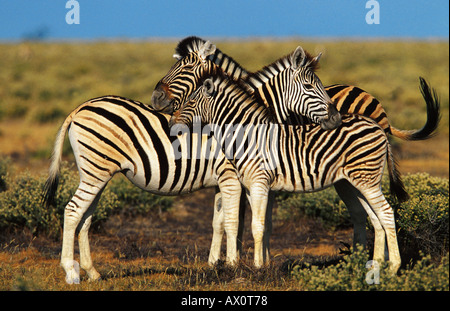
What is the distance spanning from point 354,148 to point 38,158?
1435 centimetres

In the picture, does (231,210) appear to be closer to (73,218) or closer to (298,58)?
(73,218)

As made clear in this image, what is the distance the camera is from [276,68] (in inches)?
292

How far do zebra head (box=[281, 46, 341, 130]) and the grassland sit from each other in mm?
1936

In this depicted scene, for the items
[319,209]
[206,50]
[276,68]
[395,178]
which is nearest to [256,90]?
[276,68]

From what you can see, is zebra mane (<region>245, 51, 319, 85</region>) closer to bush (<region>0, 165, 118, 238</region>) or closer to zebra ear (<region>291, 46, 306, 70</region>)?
zebra ear (<region>291, 46, 306, 70</region>)

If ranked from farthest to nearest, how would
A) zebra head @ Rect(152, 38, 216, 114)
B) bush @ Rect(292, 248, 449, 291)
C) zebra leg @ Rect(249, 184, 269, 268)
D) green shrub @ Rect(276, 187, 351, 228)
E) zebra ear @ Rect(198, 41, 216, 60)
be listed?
green shrub @ Rect(276, 187, 351, 228)
zebra ear @ Rect(198, 41, 216, 60)
zebra head @ Rect(152, 38, 216, 114)
zebra leg @ Rect(249, 184, 269, 268)
bush @ Rect(292, 248, 449, 291)

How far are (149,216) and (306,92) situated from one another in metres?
6.39

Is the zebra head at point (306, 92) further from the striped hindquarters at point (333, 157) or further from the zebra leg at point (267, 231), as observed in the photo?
the zebra leg at point (267, 231)

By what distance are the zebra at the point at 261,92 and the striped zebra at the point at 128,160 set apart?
1.40ft

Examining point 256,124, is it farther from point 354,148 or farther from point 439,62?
point 439,62

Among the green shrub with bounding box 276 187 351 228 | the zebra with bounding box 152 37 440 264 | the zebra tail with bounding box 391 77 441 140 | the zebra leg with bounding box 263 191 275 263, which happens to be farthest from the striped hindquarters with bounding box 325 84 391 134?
the green shrub with bounding box 276 187 351 228

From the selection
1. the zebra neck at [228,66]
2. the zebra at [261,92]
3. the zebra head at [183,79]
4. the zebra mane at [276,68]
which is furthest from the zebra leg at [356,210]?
the zebra head at [183,79]

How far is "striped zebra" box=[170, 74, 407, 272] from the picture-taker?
666 cm

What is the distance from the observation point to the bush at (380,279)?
5.64 meters
